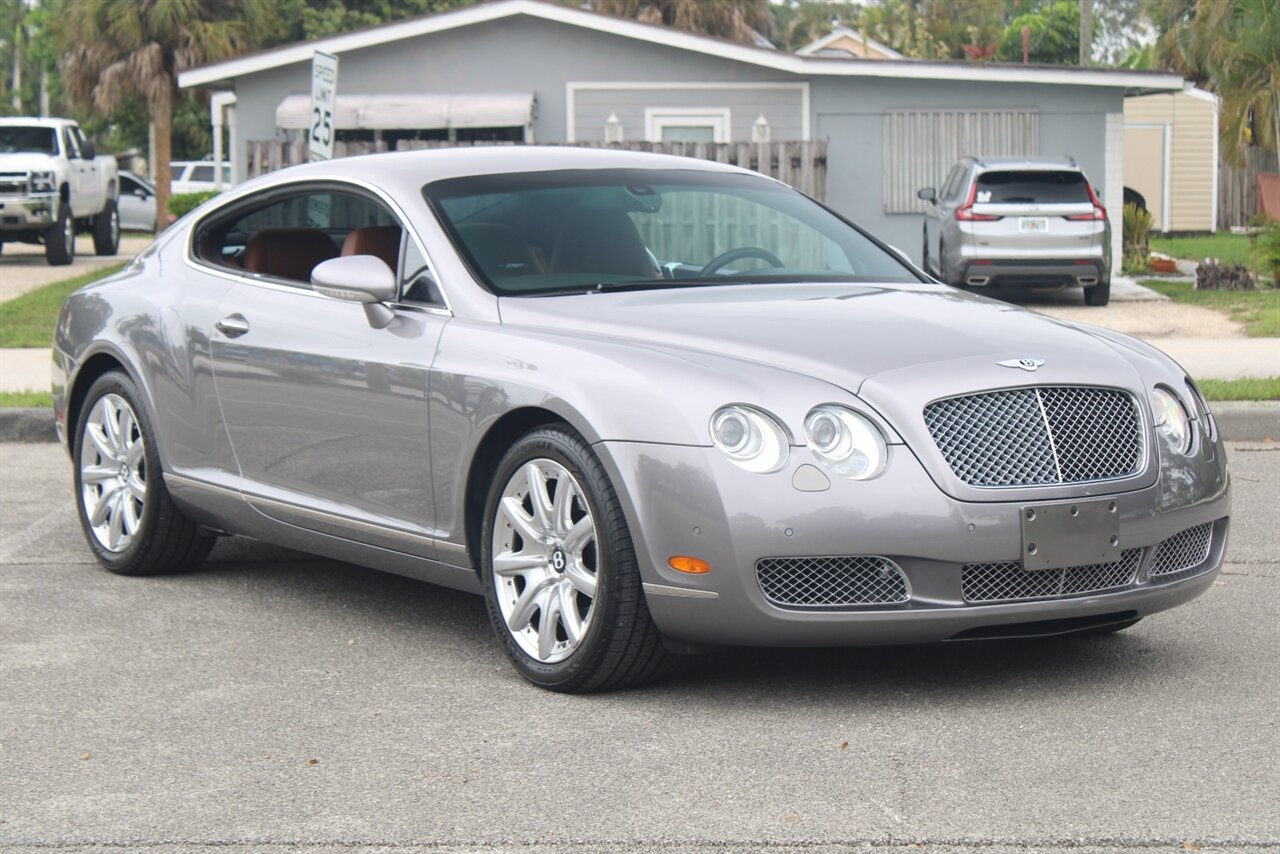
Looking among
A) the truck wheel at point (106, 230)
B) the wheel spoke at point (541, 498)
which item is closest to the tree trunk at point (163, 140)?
the truck wheel at point (106, 230)

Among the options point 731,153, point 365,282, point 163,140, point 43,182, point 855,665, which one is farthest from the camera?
→ point 163,140

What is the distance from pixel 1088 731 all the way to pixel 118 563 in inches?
151

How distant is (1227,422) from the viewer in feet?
35.4

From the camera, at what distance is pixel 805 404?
4.86 meters

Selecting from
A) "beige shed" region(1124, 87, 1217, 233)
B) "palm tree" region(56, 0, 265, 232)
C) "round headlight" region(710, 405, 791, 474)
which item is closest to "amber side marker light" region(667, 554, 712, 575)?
"round headlight" region(710, 405, 791, 474)

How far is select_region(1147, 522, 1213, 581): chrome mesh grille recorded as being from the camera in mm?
5250

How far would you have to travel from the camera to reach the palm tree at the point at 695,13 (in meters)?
43.3

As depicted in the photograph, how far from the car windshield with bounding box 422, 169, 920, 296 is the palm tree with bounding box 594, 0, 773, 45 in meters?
37.2

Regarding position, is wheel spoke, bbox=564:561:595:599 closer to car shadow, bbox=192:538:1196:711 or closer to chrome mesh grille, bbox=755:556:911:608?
car shadow, bbox=192:538:1196:711

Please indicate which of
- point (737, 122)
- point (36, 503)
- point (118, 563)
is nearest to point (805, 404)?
point (118, 563)

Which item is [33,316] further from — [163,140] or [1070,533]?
[163,140]

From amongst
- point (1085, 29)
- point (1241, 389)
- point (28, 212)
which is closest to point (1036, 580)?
point (1241, 389)

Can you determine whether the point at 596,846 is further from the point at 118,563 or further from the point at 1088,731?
the point at 118,563

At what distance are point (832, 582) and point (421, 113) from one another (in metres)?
20.0
